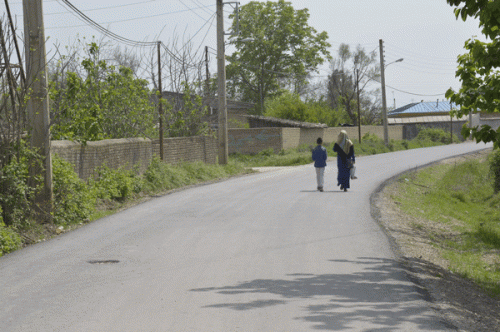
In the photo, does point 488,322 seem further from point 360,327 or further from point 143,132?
point 143,132

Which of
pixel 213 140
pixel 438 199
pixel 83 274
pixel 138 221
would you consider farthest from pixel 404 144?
pixel 83 274

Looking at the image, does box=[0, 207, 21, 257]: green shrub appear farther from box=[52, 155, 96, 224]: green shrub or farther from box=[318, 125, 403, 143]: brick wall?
box=[318, 125, 403, 143]: brick wall

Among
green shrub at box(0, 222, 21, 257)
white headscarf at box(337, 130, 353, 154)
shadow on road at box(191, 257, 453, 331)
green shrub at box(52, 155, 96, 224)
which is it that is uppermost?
white headscarf at box(337, 130, 353, 154)

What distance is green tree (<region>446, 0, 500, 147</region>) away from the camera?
755 cm

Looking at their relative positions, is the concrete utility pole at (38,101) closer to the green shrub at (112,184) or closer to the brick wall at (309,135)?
the green shrub at (112,184)

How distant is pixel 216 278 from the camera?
7559 mm

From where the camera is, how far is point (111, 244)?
10172 millimetres

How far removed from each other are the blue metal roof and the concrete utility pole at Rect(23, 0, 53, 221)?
332 ft

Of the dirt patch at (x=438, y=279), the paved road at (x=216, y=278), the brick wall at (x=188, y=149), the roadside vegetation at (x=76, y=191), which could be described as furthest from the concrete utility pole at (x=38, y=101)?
the brick wall at (x=188, y=149)

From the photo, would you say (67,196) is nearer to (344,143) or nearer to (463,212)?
(344,143)

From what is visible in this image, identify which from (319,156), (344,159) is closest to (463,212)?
(344,159)

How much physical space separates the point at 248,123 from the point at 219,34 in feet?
73.8

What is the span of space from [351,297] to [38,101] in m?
8.39

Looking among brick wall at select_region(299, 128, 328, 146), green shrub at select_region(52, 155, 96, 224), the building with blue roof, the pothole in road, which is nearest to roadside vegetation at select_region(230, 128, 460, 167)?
brick wall at select_region(299, 128, 328, 146)
